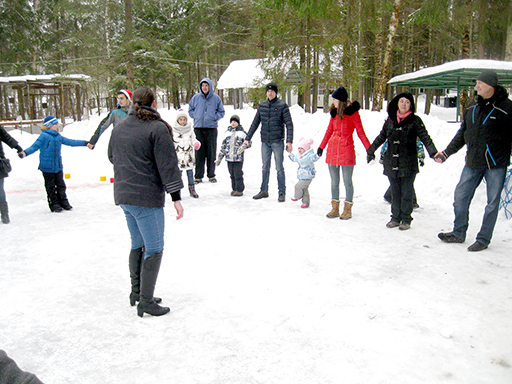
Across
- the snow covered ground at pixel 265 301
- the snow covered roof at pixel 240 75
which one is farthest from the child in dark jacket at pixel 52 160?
the snow covered roof at pixel 240 75

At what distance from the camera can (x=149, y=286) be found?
345 cm

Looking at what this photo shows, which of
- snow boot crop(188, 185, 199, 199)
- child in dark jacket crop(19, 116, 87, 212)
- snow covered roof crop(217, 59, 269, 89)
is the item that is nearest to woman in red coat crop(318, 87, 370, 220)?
snow boot crop(188, 185, 199, 199)

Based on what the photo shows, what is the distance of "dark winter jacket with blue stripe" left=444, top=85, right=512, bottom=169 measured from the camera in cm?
474

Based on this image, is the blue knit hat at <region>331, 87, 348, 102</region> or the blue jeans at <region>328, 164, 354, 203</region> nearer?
the blue knit hat at <region>331, 87, 348, 102</region>

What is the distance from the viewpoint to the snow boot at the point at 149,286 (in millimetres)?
3410

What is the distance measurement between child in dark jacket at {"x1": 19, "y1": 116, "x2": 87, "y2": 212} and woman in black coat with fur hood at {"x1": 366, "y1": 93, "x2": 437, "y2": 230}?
5.13 metres

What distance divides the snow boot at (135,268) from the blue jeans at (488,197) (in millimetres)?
4024

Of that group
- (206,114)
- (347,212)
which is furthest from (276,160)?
(206,114)

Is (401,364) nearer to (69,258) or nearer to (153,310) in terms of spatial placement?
(153,310)

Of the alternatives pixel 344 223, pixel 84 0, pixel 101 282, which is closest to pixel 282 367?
pixel 101 282

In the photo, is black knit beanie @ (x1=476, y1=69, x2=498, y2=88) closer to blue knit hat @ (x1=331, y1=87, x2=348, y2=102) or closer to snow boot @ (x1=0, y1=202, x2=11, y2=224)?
blue knit hat @ (x1=331, y1=87, x2=348, y2=102)

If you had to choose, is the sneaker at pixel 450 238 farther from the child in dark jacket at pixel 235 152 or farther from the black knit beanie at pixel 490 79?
the child in dark jacket at pixel 235 152

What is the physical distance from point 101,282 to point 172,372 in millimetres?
1904

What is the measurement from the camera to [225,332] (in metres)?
3.23
